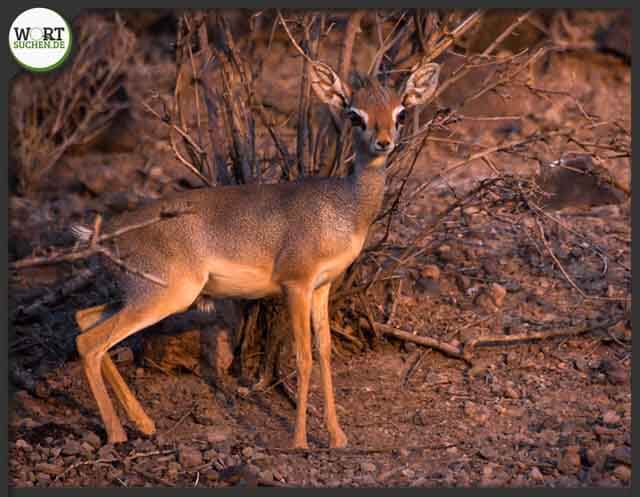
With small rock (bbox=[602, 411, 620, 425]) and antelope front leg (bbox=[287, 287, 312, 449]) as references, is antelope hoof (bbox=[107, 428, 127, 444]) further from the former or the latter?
small rock (bbox=[602, 411, 620, 425])

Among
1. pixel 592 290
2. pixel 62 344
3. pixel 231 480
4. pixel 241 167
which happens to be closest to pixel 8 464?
pixel 231 480

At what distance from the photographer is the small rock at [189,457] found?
8461 millimetres

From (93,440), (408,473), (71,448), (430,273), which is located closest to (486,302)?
(430,273)

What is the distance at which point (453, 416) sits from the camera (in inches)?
368

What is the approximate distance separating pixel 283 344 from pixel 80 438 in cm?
224

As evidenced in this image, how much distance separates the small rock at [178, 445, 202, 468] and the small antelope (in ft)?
2.02

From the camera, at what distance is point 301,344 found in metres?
8.86

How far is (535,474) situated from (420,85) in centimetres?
347

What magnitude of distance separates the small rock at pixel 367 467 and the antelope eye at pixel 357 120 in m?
2.79

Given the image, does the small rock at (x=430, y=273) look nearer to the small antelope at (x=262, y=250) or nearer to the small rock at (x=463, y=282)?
the small rock at (x=463, y=282)

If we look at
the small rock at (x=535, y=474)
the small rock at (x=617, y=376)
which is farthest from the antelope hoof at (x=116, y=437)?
the small rock at (x=617, y=376)

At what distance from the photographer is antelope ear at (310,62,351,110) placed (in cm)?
868

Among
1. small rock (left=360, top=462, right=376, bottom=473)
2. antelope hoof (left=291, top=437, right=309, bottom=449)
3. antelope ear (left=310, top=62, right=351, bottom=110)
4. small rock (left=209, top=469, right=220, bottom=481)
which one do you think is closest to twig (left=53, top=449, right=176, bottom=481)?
small rock (left=209, top=469, right=220, bottom=481)

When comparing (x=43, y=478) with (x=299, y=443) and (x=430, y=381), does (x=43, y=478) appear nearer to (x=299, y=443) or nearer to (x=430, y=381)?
(x=299, y=443)
